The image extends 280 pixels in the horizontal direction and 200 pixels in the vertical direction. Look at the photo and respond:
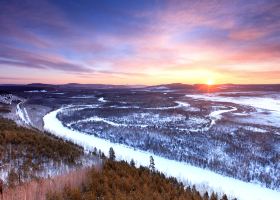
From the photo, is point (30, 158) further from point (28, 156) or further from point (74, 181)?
point (74, 181)

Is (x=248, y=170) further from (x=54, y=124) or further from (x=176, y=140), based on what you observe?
(x=54, y=124)

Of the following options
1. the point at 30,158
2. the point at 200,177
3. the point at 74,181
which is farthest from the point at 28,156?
the point at 200,177

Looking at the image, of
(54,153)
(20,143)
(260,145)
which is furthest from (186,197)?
(260,145)

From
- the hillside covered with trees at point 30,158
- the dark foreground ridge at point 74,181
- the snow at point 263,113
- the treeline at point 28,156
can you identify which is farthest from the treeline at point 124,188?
the snow at point 263,113

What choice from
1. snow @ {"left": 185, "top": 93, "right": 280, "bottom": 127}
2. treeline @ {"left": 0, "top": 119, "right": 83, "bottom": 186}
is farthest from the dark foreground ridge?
snow @ {"left": 185, "top": 93, "right": 280, "bottom": 127}

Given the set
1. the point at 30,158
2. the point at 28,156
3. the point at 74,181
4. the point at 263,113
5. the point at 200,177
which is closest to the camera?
the point at 74,181

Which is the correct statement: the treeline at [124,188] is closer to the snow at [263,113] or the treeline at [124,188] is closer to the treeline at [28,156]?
the treeline at [28,156]
